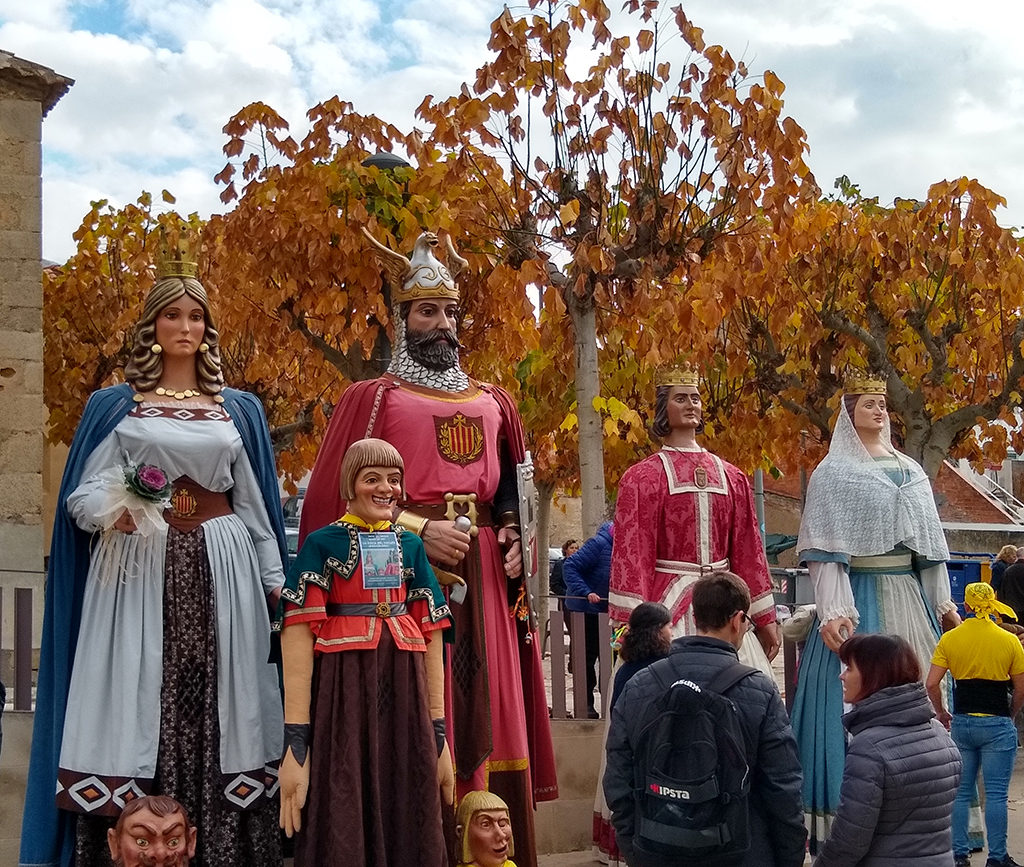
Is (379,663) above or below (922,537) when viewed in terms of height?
below

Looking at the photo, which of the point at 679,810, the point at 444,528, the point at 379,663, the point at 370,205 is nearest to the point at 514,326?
the point at 370,205

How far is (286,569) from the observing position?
199 inches

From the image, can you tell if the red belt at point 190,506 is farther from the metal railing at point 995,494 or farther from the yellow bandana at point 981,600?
the metal railing at point 995,494

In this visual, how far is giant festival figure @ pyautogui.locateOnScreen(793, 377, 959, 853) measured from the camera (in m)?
6.24

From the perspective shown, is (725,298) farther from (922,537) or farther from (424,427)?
(424,427)

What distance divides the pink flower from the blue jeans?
4203mm

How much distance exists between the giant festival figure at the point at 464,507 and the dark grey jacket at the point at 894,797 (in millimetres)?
1436

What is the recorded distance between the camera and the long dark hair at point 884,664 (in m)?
4.33

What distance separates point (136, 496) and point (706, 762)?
6.40 ft

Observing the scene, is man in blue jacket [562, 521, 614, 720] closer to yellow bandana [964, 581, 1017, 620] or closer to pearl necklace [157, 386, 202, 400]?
yellow bandana [964, 581, 1017, 620]

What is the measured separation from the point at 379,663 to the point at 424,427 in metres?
1.09

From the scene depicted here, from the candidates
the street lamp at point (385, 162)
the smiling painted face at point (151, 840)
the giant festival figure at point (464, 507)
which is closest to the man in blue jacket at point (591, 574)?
the giant festival figure at point (464, 507)

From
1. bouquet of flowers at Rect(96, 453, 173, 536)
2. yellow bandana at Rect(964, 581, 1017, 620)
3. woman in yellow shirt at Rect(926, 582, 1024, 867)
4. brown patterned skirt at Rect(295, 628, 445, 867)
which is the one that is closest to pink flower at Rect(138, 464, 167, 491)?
bouquet of flowers at Rect(96, 453, 173, 536)

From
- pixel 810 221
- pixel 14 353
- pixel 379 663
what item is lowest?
pixel 379 663
